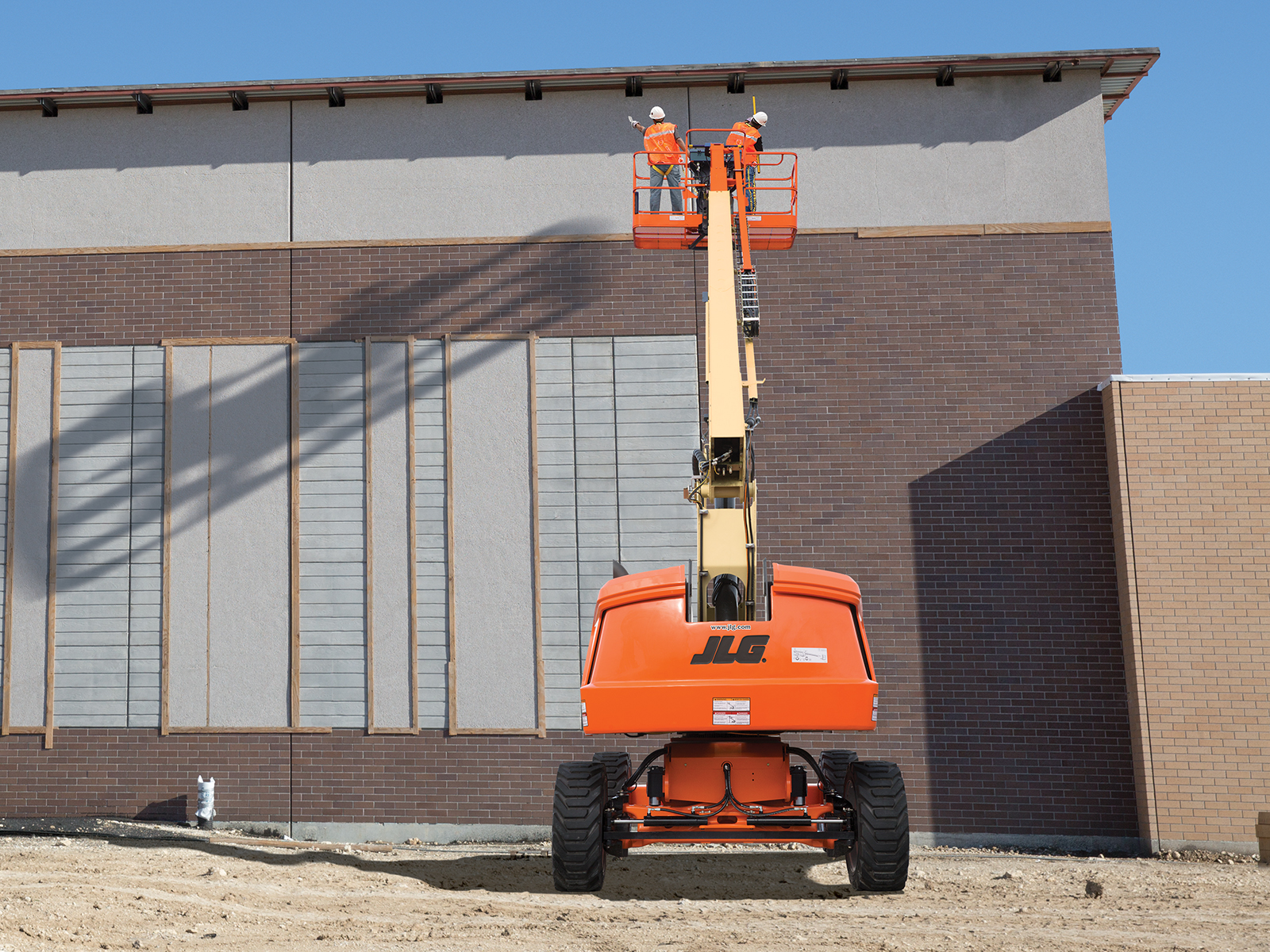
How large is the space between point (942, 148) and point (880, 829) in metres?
10.6

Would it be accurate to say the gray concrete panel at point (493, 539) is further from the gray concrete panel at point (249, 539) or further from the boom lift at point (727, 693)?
the boom lift at point (727, 693)

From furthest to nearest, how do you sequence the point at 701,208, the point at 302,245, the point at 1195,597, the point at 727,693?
the point at 302,245 < the point at 1195,597 < the point at 701,208 < the point at 727,693

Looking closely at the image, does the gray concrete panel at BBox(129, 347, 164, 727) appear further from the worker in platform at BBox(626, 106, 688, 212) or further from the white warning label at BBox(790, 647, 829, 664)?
the white warning label at BBox(790, 647, 829, 664)

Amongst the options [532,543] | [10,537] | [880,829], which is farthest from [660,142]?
[10,537]

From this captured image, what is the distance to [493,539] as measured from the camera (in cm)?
1575

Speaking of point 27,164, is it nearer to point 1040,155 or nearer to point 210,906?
point 210,906

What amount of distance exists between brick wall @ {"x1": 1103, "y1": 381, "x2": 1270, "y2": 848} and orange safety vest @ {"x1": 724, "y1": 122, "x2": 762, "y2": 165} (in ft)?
21.0

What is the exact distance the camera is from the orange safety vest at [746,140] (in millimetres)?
11883

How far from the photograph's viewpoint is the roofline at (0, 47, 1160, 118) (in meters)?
16.2

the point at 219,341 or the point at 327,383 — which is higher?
the point at 219,341

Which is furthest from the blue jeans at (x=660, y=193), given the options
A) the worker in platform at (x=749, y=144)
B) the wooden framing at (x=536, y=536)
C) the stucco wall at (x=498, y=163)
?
the worker in platform at (x=749, y=144)

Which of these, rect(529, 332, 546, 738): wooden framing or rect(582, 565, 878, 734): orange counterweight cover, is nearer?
rect(582, 565, 878, 734): orange counterweight cover

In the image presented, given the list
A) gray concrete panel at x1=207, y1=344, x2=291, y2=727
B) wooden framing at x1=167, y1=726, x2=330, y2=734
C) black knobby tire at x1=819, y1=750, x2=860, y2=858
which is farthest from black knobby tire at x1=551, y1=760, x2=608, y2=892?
gray concrete panel at x1=207, y1=344, x2=291, y2=727

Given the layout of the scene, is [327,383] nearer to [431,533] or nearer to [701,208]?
[431,533]
